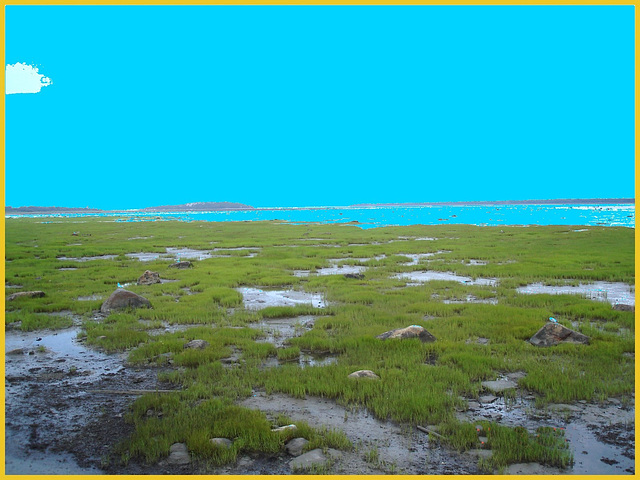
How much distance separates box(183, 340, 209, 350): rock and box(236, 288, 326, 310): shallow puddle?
15.4 feet

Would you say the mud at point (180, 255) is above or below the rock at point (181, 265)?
above

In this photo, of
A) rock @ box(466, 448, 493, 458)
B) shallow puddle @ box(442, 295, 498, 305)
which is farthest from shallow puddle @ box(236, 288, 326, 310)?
rock @ box(466, 448, 493, 458)

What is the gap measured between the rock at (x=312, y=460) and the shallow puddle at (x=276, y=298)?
9.68 meters

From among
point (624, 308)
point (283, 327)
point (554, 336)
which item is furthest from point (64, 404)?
point (624, 308)

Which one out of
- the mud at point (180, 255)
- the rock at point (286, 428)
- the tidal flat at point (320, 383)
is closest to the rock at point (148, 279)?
the tidal flat at point (320, 383)

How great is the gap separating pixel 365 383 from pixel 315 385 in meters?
0.92

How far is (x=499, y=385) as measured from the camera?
8.05 metres

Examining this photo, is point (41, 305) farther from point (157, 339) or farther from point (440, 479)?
point (440, 479)

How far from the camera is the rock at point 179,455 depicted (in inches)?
225

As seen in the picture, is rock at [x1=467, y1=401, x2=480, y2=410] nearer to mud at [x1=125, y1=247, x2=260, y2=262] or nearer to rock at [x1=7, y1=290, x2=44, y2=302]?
rock at [x1=7, y1=290, x2=44, y2=302]

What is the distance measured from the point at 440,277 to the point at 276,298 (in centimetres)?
930

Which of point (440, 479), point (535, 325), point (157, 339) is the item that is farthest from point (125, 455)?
point (535, 325)

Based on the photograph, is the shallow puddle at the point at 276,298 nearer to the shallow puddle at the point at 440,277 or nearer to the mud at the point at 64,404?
the shallow puddle at the point at 440,277

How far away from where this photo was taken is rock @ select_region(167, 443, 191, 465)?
571 centimetres
